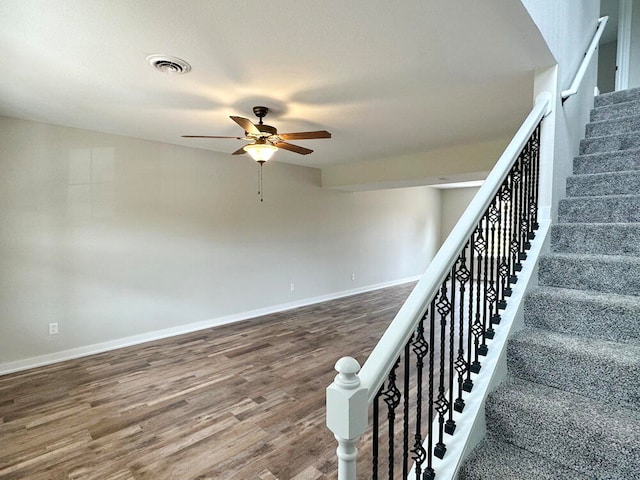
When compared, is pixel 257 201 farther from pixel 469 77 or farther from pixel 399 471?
pixel 399 471

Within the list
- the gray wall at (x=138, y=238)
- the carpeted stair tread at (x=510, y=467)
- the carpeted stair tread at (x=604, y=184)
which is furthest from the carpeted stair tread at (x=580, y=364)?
the gray wall at (x=138, y=238)

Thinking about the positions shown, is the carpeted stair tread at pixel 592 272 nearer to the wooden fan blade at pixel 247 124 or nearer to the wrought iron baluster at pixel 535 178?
the wrought iron baluster at pixel 535 178

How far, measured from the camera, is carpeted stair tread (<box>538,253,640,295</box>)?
163 cm

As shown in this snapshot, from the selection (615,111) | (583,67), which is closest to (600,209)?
(583,67)

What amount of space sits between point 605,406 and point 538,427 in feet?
0.98

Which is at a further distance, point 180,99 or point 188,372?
point 188,372

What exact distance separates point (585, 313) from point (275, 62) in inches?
88.2

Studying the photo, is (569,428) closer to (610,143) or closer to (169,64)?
(610,143)

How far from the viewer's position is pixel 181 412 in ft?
8.37

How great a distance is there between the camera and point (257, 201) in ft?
17.0

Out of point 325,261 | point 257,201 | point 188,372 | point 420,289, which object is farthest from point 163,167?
point 420,289

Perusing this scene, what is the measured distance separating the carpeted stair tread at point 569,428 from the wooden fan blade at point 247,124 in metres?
2.30

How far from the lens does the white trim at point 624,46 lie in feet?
12.8

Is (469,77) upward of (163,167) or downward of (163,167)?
upward
